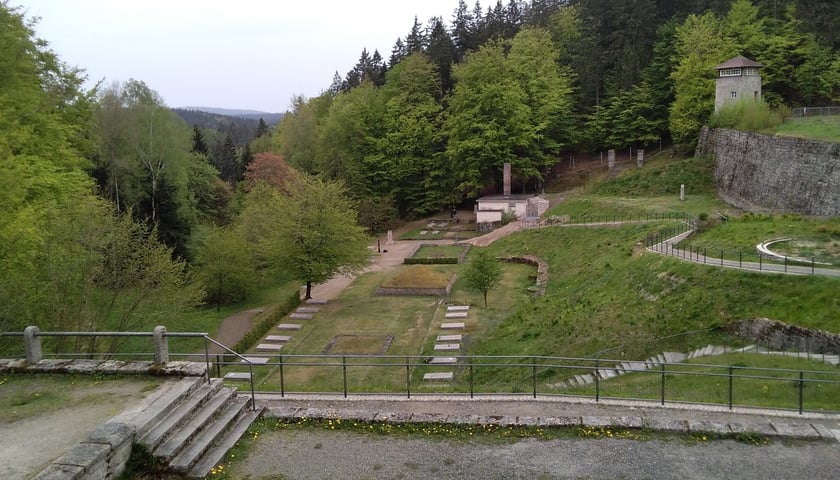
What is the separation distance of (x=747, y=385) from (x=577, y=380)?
4470 mm

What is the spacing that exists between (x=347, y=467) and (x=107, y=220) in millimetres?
14671

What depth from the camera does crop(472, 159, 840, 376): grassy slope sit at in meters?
16.6

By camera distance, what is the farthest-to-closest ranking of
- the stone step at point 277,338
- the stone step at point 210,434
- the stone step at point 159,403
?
1. the stone step at point 277,338
2. the stone step at point 159,403
3. the stone step at point 210,434

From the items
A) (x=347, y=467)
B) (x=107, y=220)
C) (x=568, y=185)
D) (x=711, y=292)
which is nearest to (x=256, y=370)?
(x=107, y=220)

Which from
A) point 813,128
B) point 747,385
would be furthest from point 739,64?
point 747,385

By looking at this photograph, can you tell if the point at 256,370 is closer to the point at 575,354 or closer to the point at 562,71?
the point at 575,354

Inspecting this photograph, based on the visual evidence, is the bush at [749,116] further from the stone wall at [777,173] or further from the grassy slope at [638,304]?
the grassy slope at [638,304]

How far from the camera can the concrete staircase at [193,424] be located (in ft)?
29.4

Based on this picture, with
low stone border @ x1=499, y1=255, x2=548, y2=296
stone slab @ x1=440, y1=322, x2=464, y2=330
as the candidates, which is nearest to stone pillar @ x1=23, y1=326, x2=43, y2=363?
stone slab @ x1=440, y1=322, x2=464, y2=330

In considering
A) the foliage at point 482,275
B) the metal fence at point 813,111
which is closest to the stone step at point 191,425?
the foliage at point 482,275

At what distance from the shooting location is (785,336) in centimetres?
1543

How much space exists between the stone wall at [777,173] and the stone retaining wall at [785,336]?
48.9 ft

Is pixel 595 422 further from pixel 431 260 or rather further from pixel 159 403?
pixel 431 260

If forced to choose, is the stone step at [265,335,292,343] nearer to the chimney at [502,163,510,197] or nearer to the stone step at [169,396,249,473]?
the stone step at [169,396,249,473]
